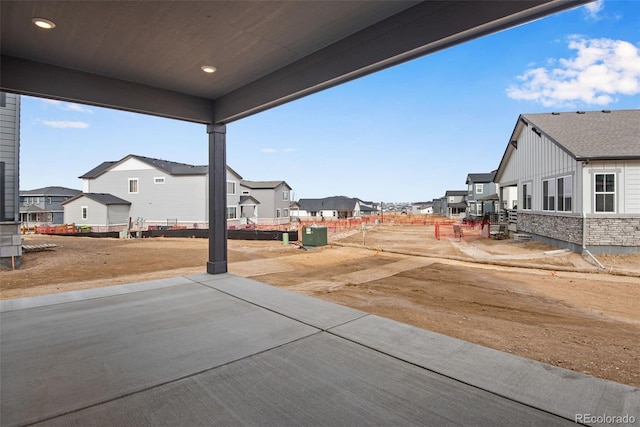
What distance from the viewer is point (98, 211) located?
28.1m

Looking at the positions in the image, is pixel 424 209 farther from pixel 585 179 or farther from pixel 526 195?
pixel 585 179

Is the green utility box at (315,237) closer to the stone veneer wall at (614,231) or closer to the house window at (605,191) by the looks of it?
the stone veneer wall at (614,231)

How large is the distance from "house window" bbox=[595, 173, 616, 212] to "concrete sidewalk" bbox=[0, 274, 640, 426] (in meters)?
13.7

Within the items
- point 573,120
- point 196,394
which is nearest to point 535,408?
point 196,394

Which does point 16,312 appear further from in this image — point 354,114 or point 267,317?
point 354,114

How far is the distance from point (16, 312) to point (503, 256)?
1569cm

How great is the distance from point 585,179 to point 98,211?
33.2 meters

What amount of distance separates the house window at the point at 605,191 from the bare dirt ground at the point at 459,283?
1989 mm

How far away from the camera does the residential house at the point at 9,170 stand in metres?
11.0

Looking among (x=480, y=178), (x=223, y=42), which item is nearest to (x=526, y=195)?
(x=223, y=42)

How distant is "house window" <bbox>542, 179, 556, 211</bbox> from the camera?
50.9ft

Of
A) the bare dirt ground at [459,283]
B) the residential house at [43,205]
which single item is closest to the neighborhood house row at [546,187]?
the bare dirt ground at [459,283]

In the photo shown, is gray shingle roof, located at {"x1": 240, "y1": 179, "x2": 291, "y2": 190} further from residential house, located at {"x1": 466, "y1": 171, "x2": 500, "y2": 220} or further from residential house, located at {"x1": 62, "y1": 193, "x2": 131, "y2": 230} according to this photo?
residential house, located at {"x1": 466, "y1": 171, "x2": 500, "y2": 220}

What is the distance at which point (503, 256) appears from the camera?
565 inches
